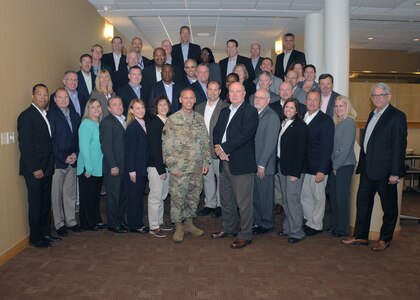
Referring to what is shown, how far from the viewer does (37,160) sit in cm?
445

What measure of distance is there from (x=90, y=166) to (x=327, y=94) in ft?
10.4

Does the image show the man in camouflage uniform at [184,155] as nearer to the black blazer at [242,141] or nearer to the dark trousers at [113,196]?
the black blazer at [242,141]

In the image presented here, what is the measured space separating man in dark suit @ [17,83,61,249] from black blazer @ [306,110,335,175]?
2.96 metres

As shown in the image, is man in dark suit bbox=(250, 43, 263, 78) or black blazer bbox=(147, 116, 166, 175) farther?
man in dark suit bbox=(250, 43, 263, 78)

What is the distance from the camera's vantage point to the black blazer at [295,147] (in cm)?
465

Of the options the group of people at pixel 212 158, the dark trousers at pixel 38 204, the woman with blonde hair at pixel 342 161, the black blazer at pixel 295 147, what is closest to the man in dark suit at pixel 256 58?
the group of people at pixel 212 158

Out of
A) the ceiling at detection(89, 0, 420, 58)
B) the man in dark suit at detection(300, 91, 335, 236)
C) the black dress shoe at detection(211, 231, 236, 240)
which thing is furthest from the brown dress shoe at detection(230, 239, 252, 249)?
the ceiling at detection(89, 0, 420, 58)

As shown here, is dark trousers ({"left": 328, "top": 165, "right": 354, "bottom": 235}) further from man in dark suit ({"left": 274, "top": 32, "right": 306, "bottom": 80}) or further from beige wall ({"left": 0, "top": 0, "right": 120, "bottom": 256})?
beige wall ({"left": 0, "top": 0, "right": 120, "bottom": 256})

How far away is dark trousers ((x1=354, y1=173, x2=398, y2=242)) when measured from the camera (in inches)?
176

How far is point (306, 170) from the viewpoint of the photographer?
15.8 feet

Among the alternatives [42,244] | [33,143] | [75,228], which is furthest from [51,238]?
[33,143]

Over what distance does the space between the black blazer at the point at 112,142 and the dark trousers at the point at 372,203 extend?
110 inches

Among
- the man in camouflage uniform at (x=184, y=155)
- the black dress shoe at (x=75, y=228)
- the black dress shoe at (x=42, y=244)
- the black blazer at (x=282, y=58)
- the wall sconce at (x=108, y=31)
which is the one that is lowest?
the black dress shoe at (x=42, y=244)

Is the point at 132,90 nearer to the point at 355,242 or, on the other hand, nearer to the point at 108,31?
the point at 355,242
